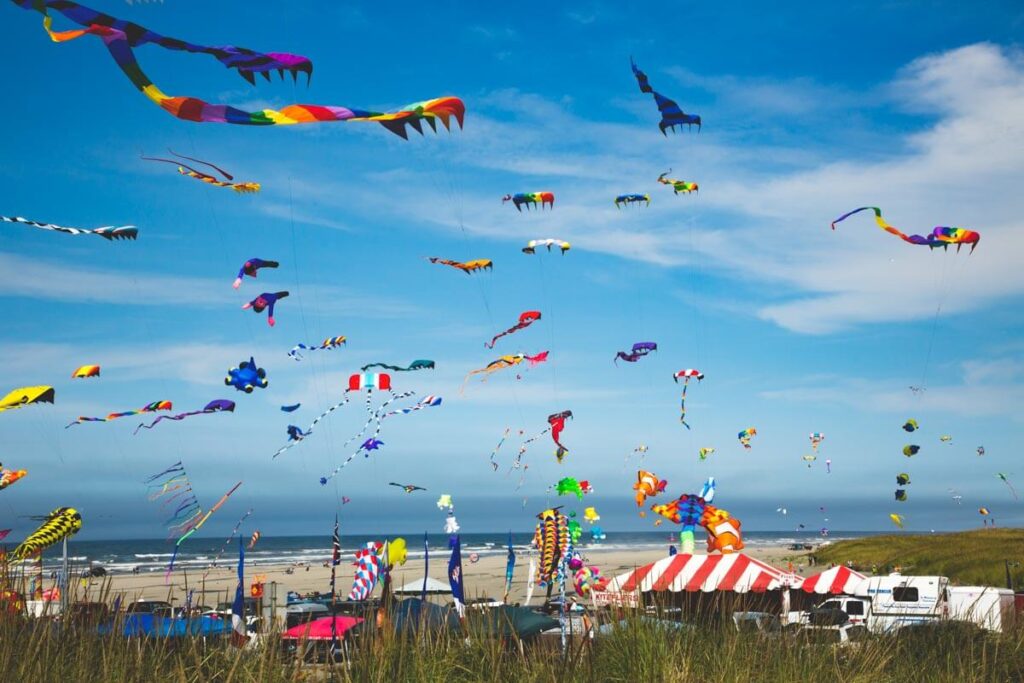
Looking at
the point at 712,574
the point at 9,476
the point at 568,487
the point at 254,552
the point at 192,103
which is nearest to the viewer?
the point at 192,103

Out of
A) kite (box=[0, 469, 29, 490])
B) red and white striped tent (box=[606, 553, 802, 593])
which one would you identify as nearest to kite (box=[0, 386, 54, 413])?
kite (box=[0, 469, 29, 490])

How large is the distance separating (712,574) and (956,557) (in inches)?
1073

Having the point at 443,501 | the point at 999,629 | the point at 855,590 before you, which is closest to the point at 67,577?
the point at 999,629

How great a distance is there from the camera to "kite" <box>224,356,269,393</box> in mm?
22375

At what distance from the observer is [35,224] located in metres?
9.55

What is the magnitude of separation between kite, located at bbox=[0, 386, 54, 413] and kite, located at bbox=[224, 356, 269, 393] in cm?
544

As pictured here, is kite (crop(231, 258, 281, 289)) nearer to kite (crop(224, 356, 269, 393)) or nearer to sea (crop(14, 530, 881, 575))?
kite (crop(224, 356, 269, 393))

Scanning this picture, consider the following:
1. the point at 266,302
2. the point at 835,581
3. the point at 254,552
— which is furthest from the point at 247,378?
the point at 254,552

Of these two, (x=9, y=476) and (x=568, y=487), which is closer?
(x=9, y=476)

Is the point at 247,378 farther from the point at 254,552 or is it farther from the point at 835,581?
the point at 254,552

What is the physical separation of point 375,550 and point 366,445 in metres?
12.5

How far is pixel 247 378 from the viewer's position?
2258cm

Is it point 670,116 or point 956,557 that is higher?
point 670,116

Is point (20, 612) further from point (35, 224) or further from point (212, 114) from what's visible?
point (35, 224)
